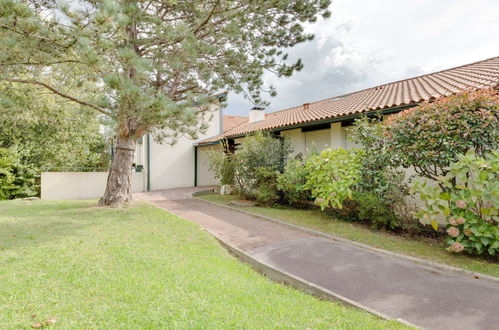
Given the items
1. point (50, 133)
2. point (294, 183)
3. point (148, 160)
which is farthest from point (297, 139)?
point (50, 133)

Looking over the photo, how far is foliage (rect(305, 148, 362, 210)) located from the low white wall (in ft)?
Answer: 39.8

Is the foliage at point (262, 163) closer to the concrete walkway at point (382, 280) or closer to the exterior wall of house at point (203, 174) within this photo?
the concrete walkway at point (382, 280)

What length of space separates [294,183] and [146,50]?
21.7 ft

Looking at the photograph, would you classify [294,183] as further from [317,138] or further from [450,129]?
[450,129]

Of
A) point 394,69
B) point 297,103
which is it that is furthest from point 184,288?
point 297,103

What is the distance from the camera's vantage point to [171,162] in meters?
17.9

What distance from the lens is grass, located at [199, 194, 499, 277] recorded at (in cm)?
475

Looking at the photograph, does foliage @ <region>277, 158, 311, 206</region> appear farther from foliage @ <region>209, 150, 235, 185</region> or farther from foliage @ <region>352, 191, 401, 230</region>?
foliage @ <region>209, 150, 235, 185</region>

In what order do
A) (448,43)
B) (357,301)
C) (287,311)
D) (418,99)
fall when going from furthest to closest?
(448,43)
(418,99)
(357,301)
(287,311)

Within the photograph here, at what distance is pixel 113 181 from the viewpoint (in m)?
10.0

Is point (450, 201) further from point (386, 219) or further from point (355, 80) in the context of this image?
point (355, 80)

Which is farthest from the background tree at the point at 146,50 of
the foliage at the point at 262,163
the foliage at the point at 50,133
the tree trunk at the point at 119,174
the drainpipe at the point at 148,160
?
the drainpipe at the point at 148,160

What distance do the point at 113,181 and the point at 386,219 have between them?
890 cm

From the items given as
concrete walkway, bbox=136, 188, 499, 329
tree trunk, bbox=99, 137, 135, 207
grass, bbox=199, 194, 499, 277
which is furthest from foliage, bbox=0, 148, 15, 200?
concrete walkway, bbox=136, 188, 499, 329
